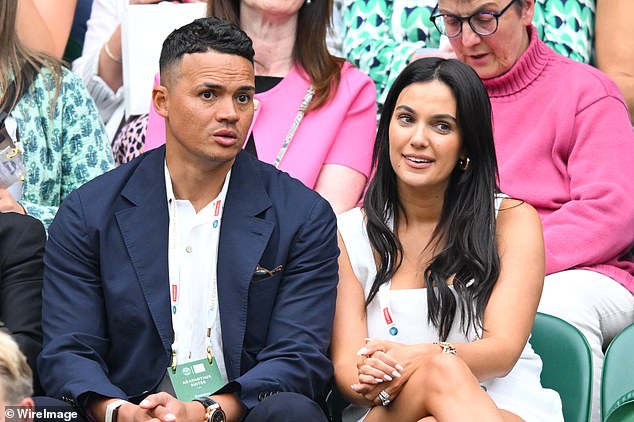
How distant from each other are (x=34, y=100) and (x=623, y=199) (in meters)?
1.95

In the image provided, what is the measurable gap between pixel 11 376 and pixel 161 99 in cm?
139

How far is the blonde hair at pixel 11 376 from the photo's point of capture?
2.54m

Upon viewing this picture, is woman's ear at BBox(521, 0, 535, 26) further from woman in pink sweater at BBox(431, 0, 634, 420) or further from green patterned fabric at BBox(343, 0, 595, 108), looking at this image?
green patterned fabric at BBox(343, 0, 595, 108)

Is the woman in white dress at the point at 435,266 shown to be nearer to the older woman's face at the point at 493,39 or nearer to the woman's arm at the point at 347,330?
the woman's arm at the point at 347,330

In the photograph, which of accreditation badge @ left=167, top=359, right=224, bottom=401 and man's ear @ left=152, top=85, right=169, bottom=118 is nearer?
accreditation badge @ left=167, top=359, right=224, bottom=401

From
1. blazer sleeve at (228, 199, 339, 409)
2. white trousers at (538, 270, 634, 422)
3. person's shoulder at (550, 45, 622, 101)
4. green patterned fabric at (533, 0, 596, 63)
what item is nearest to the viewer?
blazer sleeve at (228, 199, 339, 409)

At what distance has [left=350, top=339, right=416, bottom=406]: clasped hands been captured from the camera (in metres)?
3.45

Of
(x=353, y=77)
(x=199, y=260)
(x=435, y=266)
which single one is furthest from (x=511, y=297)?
(x=353, y=77)

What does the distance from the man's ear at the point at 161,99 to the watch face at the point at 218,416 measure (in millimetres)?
928

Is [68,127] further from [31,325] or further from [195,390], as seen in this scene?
[195,390]

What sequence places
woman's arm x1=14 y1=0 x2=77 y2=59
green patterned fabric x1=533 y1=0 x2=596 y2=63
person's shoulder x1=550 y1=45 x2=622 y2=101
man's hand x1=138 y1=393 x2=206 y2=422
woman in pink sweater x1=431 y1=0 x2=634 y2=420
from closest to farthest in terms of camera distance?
man's hand x1=138 y1=393 x2=206 y2=422 < woman in pink sweater x1=431 y1=0 x2=634 y2=420 < person's shoulder x1=550 y1=45 x2=622 y2=101 < woman's arm x1=14 y1=0 x2=77 y2=59 < green patterned fabric x1=533 y1=0 x2=596 y2=63

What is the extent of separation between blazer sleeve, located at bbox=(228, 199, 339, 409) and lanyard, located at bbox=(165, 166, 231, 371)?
0.54 ft

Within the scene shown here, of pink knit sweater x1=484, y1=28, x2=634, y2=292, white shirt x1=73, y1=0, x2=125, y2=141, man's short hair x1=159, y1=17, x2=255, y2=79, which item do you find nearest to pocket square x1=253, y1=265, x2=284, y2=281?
man's short hair x1=159, y1=17, x2=255, y2=79

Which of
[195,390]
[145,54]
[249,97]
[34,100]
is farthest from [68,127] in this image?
[195,390]
